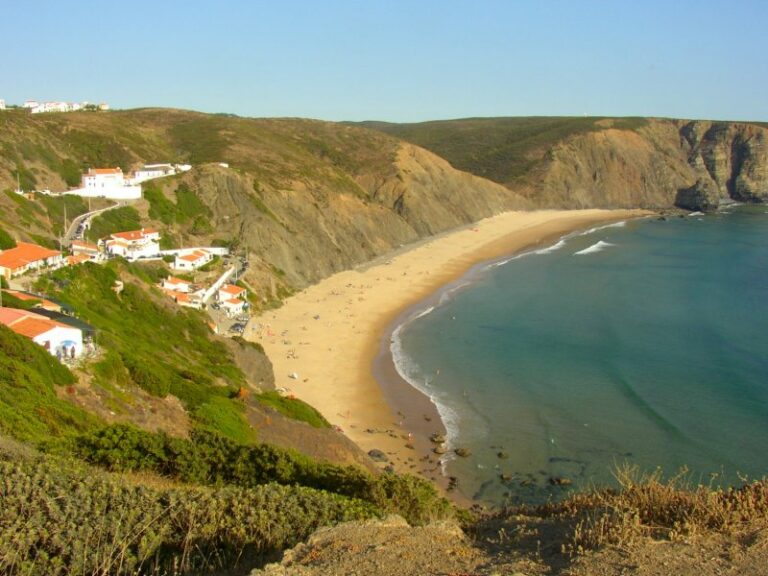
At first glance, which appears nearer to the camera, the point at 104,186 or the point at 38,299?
the point at 38,299

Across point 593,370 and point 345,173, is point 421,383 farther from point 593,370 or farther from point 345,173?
point 345,173

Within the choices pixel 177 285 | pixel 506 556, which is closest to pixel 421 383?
pixel 177 285

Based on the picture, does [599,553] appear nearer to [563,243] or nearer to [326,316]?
[326,316]

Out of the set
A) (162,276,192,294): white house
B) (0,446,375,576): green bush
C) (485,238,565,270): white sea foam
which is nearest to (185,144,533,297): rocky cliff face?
(162,276,192,294): white house

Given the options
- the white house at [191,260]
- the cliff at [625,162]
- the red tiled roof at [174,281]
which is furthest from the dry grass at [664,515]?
the cliff at [625,162]

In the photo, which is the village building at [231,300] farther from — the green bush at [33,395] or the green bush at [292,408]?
the green bush at [33,395]
